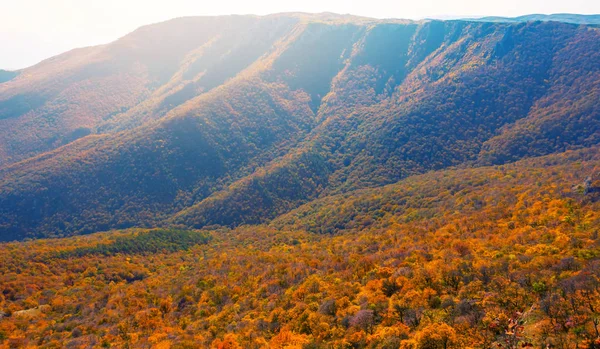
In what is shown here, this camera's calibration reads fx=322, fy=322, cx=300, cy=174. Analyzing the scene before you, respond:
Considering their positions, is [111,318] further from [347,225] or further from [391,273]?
[347,225]

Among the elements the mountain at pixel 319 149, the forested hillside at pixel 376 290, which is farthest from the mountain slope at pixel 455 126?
the forested hillside at pixel 376 290

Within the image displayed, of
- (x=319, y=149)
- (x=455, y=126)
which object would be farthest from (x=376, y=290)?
(x=455, y=126)

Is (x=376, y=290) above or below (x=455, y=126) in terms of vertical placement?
above

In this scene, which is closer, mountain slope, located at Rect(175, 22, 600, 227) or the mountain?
mountain slope, located at Rect(175, 22, 600, 227)

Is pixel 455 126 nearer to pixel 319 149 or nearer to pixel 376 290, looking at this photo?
pixel 319 149

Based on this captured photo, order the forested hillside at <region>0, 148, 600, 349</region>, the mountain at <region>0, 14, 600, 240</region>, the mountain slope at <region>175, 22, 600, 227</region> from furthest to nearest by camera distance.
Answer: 1. the mountain at <region>0, 14, 600, 240</region>
2. the mountain slope at <region>175, 22, 600, 227</region>
3. the forested hillside at <region>0, 148, 600, 349</region>

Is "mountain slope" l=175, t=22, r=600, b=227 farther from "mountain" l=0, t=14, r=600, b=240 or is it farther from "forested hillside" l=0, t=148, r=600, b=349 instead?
"forested hillside" l=0, t=148, r=600, b=349

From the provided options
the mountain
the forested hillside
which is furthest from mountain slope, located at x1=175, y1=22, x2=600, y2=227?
the forested hillside

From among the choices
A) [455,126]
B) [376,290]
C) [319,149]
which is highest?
→ [376,290]

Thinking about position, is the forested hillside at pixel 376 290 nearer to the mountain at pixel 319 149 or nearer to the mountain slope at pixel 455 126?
the mountain slope at pixel 455 126
